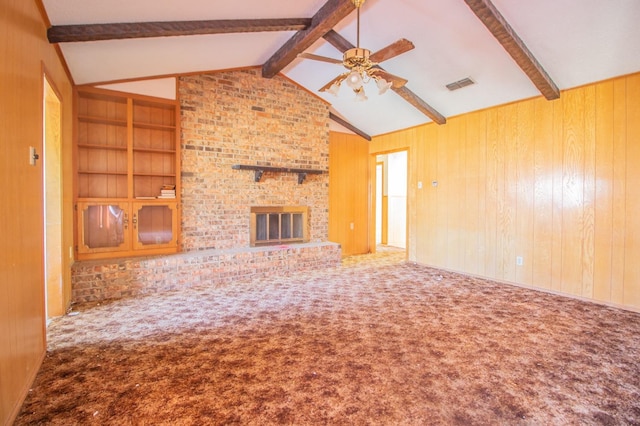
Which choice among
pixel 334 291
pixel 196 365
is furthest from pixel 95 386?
pixel 334 291

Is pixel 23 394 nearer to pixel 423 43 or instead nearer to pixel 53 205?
pixel 53 205

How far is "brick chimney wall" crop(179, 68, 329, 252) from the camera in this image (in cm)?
479

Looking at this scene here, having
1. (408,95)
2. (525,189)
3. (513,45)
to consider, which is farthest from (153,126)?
(525,189)

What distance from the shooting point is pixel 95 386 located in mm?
2000

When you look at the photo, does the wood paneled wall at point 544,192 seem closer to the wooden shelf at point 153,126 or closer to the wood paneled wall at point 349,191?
the wood paneled wall at point 349,191

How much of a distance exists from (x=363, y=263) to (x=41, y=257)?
4.66 meters

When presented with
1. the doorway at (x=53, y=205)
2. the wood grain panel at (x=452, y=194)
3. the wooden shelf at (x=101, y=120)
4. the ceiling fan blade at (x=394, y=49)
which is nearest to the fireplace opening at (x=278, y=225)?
the wooden shelf at (x=101, y=120)

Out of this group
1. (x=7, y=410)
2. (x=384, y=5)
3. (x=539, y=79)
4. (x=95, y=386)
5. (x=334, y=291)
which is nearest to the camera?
(x=7, y=410)

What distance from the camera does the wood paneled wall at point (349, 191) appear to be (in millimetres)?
6531

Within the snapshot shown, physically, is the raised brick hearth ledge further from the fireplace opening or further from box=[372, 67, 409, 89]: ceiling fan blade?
box=[372, 67, 409, 89]: ceiling fan blade

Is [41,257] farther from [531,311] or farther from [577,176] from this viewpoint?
[577,176]

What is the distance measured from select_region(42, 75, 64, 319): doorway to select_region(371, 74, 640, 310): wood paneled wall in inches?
206

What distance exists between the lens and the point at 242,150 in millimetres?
5211

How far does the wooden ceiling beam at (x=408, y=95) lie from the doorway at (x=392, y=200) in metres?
2.84
